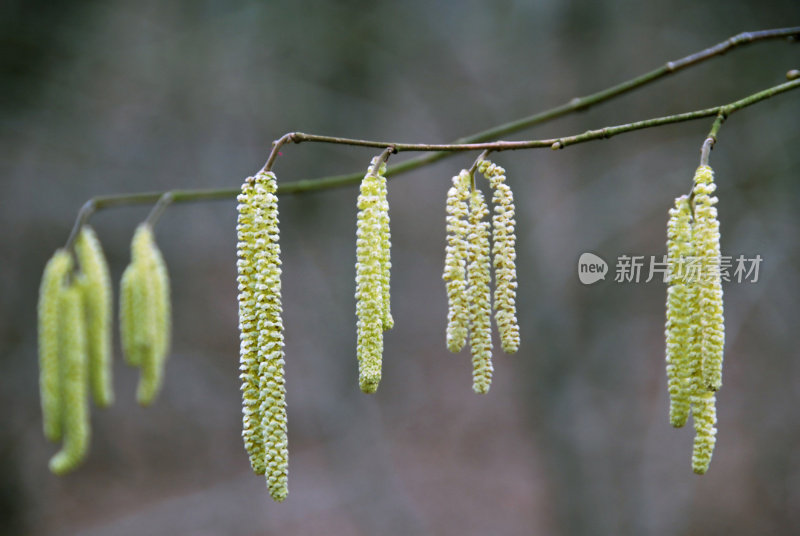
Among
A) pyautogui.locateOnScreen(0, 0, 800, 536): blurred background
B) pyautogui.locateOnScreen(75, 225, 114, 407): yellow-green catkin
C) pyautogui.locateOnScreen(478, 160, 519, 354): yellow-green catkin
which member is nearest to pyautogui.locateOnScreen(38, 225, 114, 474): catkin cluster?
pyautogui.locateOnScreen(75, 225, 114, 407): yellow-green catkin

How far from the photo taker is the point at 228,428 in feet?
12.6

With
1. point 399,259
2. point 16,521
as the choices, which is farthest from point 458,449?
point 16,521

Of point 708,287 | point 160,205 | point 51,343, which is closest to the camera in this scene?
point 708,287

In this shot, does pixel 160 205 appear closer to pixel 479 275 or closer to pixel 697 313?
pixel 479 275

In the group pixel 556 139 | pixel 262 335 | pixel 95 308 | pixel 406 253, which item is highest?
pixel 406 253

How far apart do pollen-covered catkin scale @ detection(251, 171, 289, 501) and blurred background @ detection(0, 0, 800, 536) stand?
2.36 metres

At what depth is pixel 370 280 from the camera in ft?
2.51

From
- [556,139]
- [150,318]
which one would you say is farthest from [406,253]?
[556,139]

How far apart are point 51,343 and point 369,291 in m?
0.61

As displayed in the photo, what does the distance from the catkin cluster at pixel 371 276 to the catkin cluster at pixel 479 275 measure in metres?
0.08

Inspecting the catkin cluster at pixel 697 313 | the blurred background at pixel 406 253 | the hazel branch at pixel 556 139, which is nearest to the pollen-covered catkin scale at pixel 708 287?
the catkin cluster at pixel 697 313

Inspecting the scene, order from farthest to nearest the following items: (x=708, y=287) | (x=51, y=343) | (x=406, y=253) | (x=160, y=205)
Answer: (x=406, y=253), (x=160, y=205), (x=51, y=343), (x=708, y=287)

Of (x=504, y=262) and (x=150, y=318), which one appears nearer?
(x=504, y=262)

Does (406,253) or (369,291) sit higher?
(406,253)
